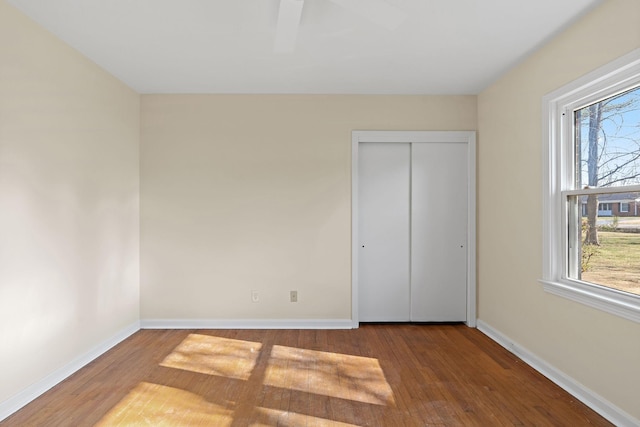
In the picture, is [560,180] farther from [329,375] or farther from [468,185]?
[329,375]

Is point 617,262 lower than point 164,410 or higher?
higher

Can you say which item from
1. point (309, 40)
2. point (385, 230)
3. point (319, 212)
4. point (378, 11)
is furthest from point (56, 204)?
point (385, 230)

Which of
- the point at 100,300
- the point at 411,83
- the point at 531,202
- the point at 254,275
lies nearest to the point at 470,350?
the point at 531,202

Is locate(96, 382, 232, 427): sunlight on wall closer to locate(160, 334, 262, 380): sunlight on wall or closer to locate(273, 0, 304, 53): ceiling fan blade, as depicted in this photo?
locate(160, 334, 262, 380): sunlight on wall

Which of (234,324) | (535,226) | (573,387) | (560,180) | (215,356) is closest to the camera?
(573,387)

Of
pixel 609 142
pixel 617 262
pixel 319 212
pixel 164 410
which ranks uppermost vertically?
pixel 609 142

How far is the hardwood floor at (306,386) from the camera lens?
7.69 ft

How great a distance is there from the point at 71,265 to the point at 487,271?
3754 mm

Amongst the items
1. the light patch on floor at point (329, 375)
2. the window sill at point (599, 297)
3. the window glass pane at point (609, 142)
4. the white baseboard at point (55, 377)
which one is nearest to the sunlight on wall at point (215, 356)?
the light patch on floor at point (329, 375)

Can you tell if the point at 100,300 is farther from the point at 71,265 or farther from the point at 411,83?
the point at 411,83

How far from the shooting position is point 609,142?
8.23 ft

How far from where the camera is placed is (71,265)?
3012 mm

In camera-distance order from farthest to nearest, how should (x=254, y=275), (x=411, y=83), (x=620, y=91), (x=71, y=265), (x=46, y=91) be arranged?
(x=254, y=275) < (x=411, y=83) < (x=71, y=265) < (x=46, y=91) < (x=620, y=91)

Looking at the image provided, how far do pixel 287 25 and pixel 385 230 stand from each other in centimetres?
A: 246
